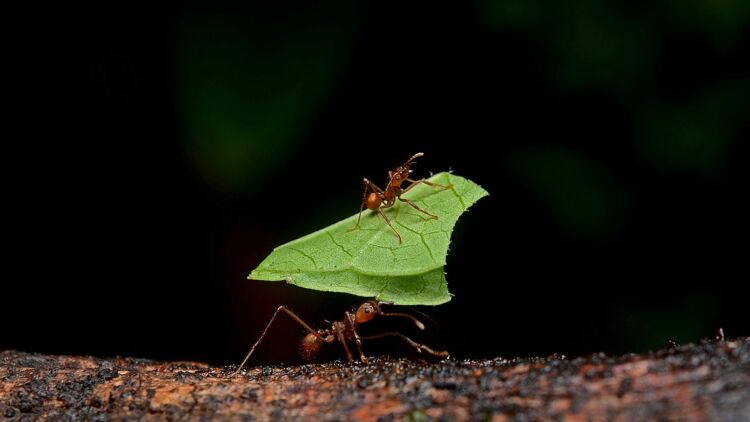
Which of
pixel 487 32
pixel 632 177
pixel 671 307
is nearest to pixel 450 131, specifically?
pixel 487 32

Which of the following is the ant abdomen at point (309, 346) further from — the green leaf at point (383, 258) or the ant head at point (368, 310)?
the green leaf at point (383, 258)

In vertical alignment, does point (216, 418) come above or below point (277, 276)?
below

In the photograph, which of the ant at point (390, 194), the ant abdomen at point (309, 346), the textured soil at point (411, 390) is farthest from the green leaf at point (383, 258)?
the ant abdomen at point (309, 346)

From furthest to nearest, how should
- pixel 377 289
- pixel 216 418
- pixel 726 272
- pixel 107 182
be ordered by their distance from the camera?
pixel 107 182 → pixel 726 272 → pixel 377 289 → pixel 216 418

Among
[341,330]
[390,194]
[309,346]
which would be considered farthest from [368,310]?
[390,194]

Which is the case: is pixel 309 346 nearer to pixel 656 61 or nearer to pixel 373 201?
pixel 373 201

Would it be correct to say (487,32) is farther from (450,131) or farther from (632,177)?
(632,177)
